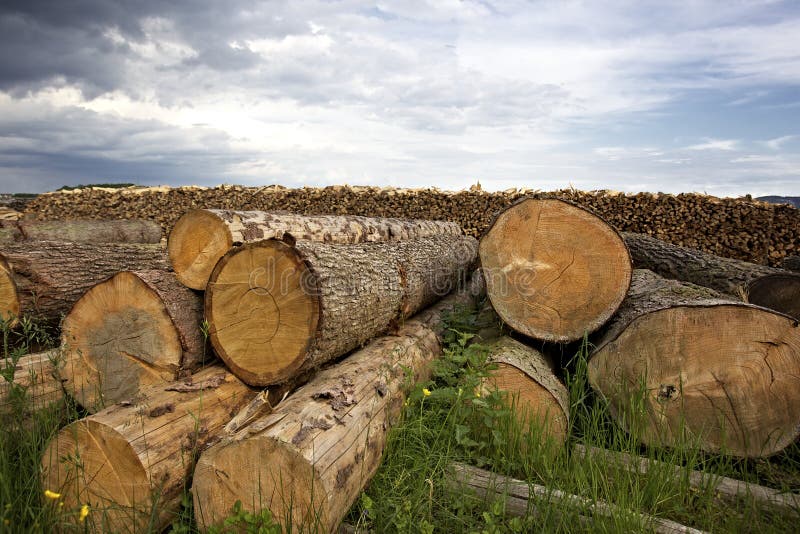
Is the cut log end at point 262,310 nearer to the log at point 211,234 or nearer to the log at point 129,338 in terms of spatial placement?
the log at point 129,338

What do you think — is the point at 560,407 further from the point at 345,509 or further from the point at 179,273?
the point at 179,273

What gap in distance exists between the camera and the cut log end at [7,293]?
3.56 metres

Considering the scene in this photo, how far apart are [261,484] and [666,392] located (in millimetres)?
2332

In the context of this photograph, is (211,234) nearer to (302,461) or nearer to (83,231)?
(302,461)

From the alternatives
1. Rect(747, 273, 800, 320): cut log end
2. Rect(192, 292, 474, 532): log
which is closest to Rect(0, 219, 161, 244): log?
Rect(192, 292, 474, 532): log

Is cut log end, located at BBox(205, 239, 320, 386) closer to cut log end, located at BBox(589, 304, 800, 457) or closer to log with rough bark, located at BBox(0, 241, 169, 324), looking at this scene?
log with rough bark, located at BBox(0, 241, 169, 324)

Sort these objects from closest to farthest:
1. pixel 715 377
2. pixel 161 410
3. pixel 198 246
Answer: pixel 161 410
pixel 715 377
pixel 198 246

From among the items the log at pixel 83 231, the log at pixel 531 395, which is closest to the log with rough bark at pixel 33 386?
the log at pixel 531 395

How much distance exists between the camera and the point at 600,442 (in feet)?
9.81

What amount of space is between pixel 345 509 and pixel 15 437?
6.06 feet

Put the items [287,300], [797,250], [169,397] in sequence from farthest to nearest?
[797,250], [287,300], [169,397]

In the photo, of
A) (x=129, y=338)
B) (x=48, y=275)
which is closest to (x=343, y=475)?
(x=129, y=338)

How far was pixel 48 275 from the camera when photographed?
3660mm

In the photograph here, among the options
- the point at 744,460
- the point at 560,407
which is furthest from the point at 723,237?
the point at 560,407
